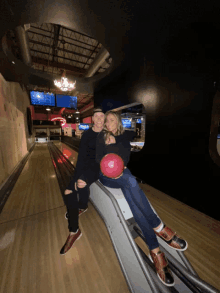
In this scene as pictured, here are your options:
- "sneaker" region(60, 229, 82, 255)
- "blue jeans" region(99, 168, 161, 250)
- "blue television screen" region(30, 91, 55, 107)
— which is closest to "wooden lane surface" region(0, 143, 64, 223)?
"sneaker" region(60, 229, 82, 255)

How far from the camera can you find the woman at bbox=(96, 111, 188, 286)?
1005 mm

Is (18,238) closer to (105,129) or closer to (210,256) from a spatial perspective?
(105,129)

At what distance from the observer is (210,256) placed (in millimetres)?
1311

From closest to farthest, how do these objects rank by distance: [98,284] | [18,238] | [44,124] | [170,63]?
[98,284] → [18,238] → [170,63] → [44,124]

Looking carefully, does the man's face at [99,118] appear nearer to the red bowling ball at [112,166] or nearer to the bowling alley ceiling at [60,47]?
the red bowling ball at [112,166]

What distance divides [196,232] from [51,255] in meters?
1.78

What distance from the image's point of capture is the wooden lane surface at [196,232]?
1190 mm

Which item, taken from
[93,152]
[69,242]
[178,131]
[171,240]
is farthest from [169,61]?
[69,242]

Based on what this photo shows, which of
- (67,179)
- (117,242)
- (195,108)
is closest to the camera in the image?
(117,242)

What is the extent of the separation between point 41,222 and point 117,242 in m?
1.22

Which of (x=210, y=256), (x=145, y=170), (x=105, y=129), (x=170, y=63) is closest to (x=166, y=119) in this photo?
(x=170, y=63)

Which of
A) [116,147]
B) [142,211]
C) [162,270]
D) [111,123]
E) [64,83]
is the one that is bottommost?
[162,270]

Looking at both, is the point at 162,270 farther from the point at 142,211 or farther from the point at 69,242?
the point at 69,242

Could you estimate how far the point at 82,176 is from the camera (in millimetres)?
1427
